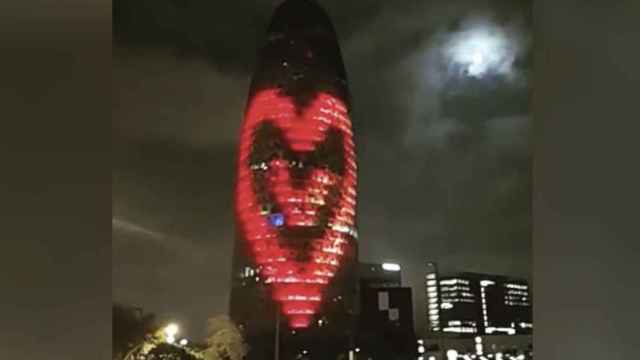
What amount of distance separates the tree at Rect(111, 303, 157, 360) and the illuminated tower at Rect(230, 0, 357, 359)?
205mm

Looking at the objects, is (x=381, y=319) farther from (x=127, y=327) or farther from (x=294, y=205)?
(x=127, y=327)

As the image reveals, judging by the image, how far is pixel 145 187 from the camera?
1617 millimetres

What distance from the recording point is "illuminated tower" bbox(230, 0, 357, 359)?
1.67m

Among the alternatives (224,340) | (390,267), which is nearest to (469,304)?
(390,267)

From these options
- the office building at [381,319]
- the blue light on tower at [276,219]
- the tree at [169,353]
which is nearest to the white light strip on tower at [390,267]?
the office building at [381,319]

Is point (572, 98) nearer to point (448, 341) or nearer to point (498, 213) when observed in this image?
point (498, 213)

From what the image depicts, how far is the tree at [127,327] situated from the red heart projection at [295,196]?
0.29 m

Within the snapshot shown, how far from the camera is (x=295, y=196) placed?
1681mm

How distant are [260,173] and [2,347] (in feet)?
2.30

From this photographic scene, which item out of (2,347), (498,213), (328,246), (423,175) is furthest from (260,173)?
(2,347)

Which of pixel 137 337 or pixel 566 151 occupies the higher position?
pixel 566 151

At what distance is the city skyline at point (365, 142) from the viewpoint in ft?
5.34

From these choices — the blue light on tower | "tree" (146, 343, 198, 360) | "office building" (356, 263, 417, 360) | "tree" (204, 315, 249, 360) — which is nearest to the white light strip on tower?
"office building" (356, 263, 417, 360)

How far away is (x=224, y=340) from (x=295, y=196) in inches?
14.5
